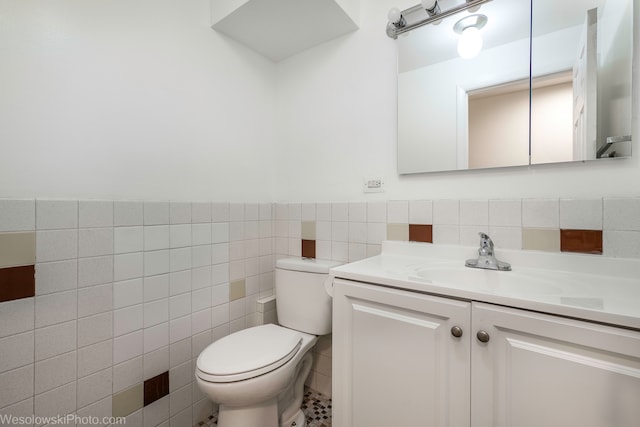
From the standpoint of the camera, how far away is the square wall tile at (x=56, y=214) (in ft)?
3.05

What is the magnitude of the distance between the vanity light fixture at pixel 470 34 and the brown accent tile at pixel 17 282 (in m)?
1.86

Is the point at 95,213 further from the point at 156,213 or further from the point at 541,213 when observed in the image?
the point at 541,213

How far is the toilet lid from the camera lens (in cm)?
101

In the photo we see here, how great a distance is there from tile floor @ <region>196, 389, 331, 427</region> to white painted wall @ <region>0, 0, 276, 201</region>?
1.14 m

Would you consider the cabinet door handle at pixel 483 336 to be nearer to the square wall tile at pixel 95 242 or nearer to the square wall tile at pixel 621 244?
the square wall tile at pixel 621 244

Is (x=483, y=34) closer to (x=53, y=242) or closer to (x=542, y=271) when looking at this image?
(x=542, y=271)

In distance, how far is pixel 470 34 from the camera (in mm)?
1188

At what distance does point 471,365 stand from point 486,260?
452mm

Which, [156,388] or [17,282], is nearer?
[17,282]

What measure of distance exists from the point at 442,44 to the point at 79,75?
151 cm

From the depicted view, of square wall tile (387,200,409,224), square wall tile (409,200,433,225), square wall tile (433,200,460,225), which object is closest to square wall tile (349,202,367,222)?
square wall tile (387,200,409,224)

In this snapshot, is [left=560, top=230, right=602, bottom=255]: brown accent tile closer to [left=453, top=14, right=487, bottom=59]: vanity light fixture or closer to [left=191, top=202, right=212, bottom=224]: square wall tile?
[left=453, top=14, right=487, bottom=59]: vanity light fixture

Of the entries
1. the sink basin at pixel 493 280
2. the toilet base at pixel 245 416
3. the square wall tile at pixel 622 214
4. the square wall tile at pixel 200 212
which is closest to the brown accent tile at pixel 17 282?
the square wall tile at pixel 200 212

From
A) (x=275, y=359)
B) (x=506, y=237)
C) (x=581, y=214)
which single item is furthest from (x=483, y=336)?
(x=275, y=359)
